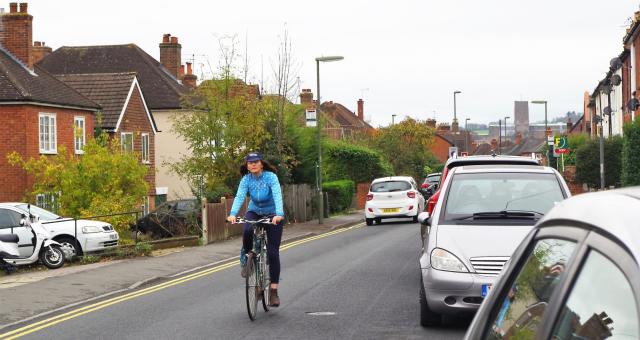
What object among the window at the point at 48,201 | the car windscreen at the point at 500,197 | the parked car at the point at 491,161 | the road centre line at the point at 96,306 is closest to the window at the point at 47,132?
the window at the point at 48,201

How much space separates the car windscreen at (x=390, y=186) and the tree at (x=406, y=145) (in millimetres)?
30506

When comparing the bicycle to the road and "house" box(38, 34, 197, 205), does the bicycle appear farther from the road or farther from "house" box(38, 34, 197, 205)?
"house" box(38, 34, 197, 205)

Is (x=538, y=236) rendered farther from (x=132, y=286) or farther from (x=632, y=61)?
(x=632, y=61)

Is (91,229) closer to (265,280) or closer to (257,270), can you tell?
(265,280)

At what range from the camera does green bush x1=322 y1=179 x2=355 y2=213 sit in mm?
43812

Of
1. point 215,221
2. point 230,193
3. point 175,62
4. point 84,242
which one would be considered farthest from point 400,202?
point 175,62

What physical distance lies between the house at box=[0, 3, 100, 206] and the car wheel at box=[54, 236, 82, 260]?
10.1 metres

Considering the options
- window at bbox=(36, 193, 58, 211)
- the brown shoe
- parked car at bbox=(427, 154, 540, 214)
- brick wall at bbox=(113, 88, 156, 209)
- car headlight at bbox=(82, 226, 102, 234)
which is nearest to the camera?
the brown shoe

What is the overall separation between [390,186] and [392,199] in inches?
17.9

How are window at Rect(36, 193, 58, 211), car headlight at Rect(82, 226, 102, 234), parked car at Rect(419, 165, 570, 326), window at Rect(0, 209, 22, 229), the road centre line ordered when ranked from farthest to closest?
window at Rect(36, 193, 58, 211) → car headlight at Rect(82, 226, 102, 234) → window at Rect(0, 209, 22, 229) → the road centre line → parked car at Rect(419, 165, 570, 326)

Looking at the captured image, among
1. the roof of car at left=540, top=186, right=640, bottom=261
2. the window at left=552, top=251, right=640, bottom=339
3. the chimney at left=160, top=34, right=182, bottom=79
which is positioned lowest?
the window at left=552, top=251, right=640, bottom=339

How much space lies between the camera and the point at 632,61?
1801 inches

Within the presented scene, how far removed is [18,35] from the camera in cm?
3800

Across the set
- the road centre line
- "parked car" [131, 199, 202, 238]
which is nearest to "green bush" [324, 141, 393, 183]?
"parked car" [131, 199, 202, 238]
